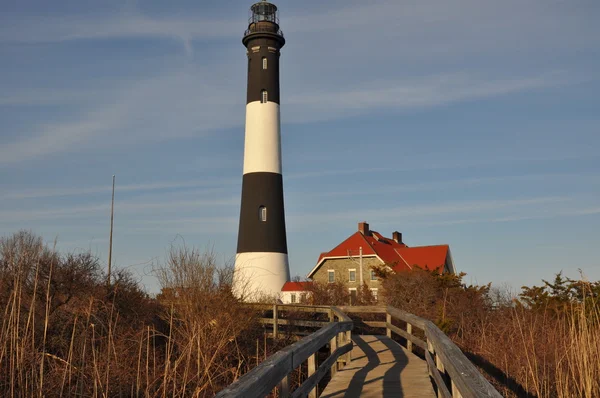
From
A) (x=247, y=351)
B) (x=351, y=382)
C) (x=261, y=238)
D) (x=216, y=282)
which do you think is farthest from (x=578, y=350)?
(x=261, y=238)

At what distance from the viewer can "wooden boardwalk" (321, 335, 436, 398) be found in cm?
652

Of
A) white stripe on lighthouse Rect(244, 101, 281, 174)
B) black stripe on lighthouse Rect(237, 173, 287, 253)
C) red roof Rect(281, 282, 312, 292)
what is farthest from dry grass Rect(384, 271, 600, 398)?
white stripe on lighthouse Rect(244, 101, 281, 174)

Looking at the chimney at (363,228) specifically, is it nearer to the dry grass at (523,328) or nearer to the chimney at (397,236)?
the chimney at (397,236)

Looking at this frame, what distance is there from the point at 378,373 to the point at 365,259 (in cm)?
2816

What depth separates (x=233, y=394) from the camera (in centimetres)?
267

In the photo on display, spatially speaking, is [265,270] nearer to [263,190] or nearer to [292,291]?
[292,291]

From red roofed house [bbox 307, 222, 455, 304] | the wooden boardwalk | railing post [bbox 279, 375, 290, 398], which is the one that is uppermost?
red roofed house [bbox 307, 222, 455, 304]

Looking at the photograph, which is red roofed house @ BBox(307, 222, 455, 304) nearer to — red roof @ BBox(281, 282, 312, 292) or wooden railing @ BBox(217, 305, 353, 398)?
red roof @ BBox(281, 282, 312, 292)

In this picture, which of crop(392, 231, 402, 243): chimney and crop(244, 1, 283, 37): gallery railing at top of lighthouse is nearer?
crop(244, 1, 283, 37): gallery railing at top of lighthouse

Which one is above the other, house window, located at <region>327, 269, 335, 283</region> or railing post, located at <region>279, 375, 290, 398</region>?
house window, located at <region>327, 269, 335, 283</region>

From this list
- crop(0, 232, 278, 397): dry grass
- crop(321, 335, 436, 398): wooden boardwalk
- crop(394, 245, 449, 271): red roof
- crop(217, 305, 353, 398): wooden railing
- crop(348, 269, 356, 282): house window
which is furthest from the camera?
crop(348, 269, 356, 282): house window

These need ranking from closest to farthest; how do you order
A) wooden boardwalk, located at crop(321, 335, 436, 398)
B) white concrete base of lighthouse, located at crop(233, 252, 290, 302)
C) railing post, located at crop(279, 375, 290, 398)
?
railing post, located at crop(279, 375, 290, 398) → wooden boardwalk, located at crop(321, 335, 436, 398) → white concrete base of lighthouse, located at crop(233, 252, 290, 302)

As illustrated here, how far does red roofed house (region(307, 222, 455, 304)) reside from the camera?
3556cm

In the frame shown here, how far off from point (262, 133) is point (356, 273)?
13.7 meters
